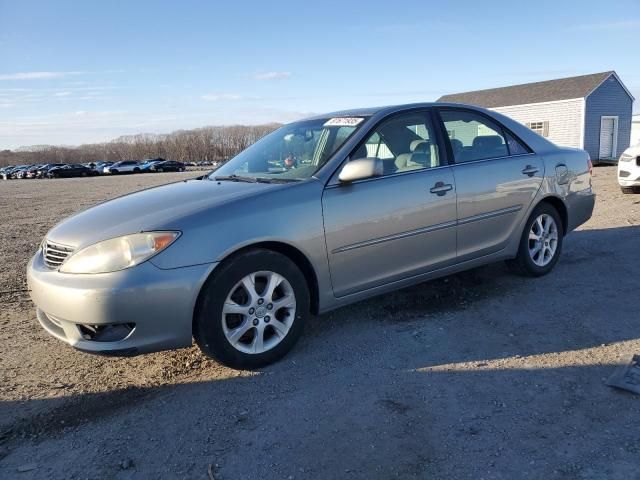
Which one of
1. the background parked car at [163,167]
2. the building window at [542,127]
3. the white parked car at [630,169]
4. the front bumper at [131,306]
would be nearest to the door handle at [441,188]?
the front bumper at [131,306]

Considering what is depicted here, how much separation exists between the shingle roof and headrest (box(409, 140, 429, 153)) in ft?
74.6

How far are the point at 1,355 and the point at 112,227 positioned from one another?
1.49 m

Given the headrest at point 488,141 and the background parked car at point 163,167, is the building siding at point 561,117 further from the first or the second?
the background parked car at point 163,167

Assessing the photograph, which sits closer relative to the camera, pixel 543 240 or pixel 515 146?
pixel 515 146

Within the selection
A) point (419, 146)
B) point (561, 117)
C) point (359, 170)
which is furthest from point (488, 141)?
point (561, 117)

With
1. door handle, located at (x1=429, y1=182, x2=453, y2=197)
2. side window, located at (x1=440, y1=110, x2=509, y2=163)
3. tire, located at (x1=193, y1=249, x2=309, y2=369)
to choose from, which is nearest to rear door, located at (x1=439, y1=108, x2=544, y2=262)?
side window, located at (x1=440, y1=110, x2=509, y2=163)

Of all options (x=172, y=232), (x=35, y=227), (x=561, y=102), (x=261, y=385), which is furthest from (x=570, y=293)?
(x=561, y=102)

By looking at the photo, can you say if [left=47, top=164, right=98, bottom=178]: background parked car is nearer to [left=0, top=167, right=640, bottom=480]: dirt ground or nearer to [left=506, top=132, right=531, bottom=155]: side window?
[left=0, top=167, right=640, bottom=480]: dirt ground

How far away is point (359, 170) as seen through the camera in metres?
3.68

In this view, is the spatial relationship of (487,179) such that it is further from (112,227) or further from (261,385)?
(112,227)

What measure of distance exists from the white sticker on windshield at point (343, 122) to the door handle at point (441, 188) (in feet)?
2.59

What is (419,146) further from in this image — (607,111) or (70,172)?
(70,172)

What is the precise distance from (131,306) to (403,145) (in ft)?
7.93

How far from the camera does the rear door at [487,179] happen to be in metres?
4.44
